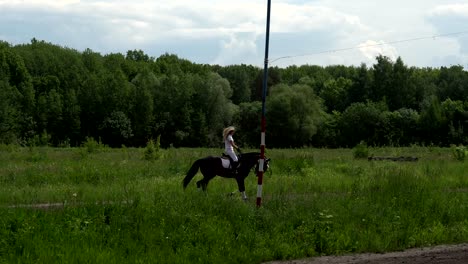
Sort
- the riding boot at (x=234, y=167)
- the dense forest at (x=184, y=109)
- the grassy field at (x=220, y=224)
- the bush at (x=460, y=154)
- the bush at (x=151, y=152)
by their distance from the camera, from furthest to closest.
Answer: the dense forest at (x=184, y=109) → the bush at (x=151, y=152) → the bush at (x=460, y=154) → the riding boot at (x=234, y=167) → the grassy field at (x=220, y=224)

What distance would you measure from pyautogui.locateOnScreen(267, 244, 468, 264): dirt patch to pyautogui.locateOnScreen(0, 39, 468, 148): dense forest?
73034 mm

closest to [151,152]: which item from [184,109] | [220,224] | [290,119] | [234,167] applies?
[234,167]

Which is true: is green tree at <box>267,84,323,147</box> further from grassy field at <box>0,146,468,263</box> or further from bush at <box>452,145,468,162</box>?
grassy field at <box>0,146,468,263</box>

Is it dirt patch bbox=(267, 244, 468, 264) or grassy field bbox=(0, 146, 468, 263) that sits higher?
grassy field bbox=(0, 146, 468, 263)

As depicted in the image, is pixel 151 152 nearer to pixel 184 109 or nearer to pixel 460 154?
pixel 460 154

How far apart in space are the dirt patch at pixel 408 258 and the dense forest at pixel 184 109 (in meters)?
73.0

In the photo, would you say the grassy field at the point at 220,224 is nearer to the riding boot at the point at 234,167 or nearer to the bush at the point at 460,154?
the riding boot at the point at 234,167

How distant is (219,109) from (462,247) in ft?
296

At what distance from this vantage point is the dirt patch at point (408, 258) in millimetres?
11625

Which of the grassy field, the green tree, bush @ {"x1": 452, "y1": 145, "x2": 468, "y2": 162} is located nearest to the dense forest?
the green tree

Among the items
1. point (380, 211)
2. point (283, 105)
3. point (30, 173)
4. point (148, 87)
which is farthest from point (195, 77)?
point (380, 211)

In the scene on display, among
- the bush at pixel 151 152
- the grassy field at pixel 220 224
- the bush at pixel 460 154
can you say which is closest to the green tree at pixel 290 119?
the bush at pixel 460 154

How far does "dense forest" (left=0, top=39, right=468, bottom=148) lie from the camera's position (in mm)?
91000

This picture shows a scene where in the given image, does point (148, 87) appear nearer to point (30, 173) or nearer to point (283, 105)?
point (283, 105)
